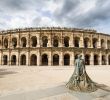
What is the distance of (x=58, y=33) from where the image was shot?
30.3 metres

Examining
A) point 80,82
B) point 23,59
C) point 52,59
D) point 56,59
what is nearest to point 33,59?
point 23,59

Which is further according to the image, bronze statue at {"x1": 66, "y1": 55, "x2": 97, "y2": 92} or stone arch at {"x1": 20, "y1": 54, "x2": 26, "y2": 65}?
stone arch at {"x1": 20, "y1": 54, "x2": 26, "y2": 65}

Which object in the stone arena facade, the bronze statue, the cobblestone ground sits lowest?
the cobblestone ground

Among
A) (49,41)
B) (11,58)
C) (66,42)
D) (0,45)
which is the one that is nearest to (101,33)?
(66,42)

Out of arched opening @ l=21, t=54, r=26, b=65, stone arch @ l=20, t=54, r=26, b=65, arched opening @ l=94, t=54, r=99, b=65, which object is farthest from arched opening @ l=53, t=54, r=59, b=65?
arched opening @ l=94, t=54, r=99, b=65

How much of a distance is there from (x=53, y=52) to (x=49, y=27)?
17.8 feet

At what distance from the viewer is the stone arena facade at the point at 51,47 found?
98.4 ft

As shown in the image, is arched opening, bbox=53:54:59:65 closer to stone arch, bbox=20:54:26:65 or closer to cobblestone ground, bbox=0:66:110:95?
stone arch, bbox=20:54:26:65

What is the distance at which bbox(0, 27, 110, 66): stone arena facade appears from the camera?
30.0 meters

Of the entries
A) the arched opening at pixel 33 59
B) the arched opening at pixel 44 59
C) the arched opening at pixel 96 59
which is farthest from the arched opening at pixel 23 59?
the arched opening at pixel 96 59

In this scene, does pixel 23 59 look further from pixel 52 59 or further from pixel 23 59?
pixel 52 59

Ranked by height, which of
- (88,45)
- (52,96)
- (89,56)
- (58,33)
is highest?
(58,33)

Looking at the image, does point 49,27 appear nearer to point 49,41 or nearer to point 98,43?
point 49,41

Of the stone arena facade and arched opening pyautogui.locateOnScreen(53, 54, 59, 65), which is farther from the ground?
the stone arena facade
